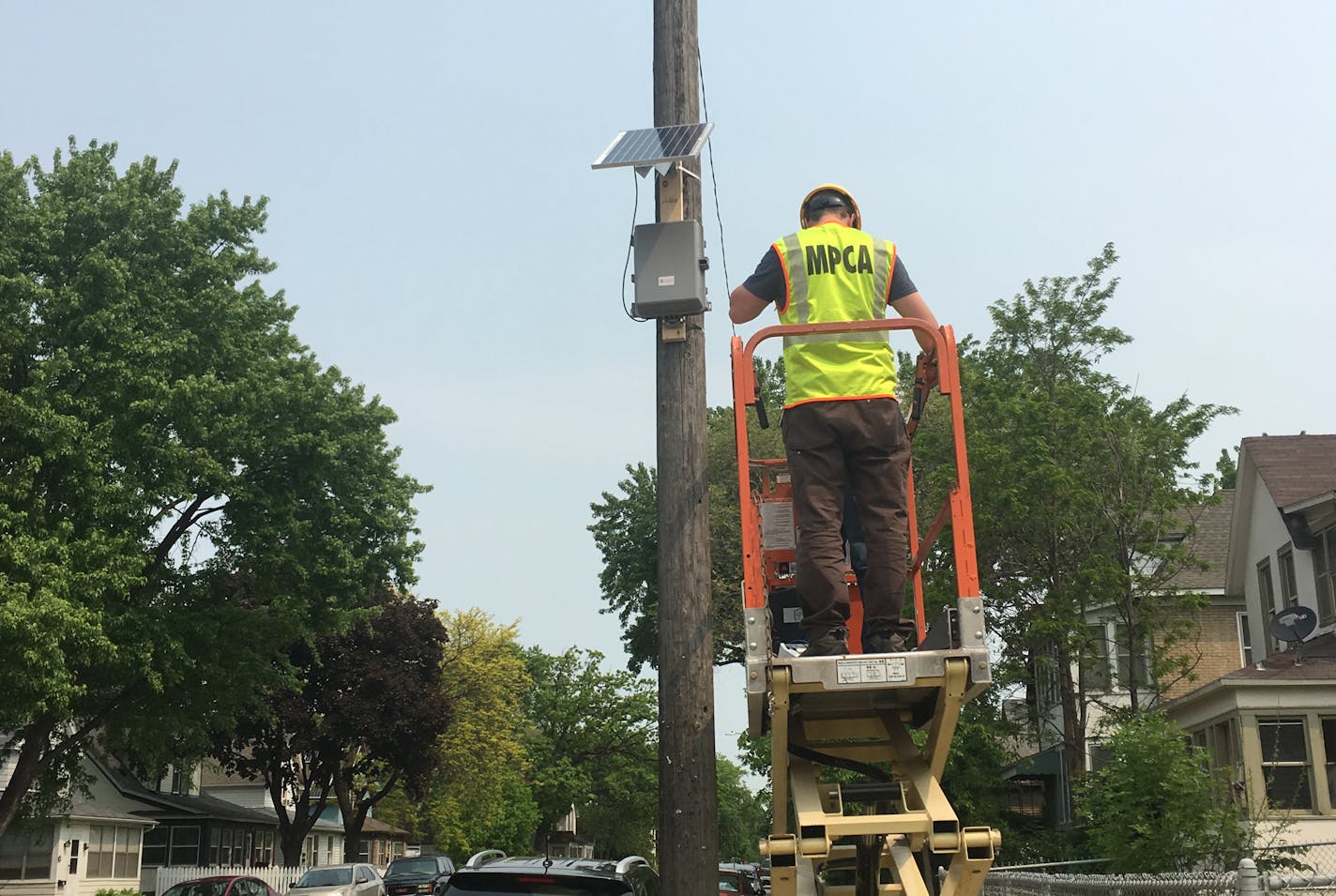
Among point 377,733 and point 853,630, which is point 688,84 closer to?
point 853,630

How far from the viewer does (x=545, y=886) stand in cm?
814

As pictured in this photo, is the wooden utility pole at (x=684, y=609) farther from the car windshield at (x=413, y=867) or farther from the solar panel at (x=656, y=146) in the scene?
the car windshield at (x=413, y=867)

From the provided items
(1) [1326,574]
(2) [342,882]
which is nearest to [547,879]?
(1) [1326,574]

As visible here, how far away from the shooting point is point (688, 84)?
7590 mm

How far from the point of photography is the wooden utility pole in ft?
21.2

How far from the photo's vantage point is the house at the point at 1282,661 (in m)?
20.6

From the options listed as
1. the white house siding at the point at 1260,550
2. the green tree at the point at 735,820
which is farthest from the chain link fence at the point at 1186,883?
the green tree at the point at 735,820

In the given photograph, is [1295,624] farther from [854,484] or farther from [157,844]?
[157,844]

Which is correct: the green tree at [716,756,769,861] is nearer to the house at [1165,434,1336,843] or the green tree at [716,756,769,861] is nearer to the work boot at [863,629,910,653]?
the house at [1165,434,1336,843]

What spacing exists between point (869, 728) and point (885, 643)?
481mm

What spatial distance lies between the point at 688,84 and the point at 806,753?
376 centimetres

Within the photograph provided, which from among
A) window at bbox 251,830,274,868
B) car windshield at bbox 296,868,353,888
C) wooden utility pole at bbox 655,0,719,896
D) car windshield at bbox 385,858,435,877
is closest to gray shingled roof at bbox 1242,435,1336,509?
wooden utility pole at bbox 655,0,719,896

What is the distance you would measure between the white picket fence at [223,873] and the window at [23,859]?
430 cm

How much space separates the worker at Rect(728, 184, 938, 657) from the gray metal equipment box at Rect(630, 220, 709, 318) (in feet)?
2.09
